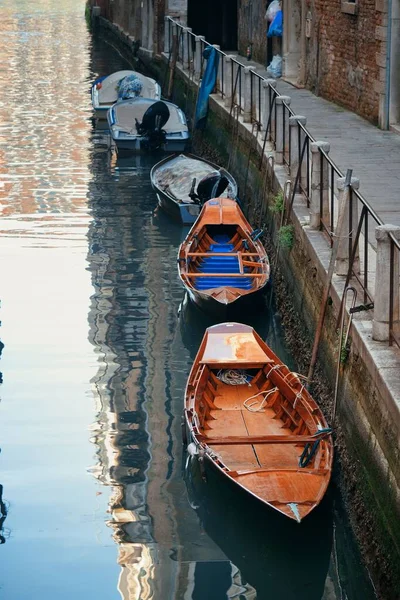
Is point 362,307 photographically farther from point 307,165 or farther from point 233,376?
point 307,165

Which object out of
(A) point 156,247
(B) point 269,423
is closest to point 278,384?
(B) point 269,423

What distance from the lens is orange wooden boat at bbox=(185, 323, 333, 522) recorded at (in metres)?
8.22

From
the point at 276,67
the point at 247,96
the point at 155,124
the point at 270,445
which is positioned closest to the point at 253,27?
the point at 276,67

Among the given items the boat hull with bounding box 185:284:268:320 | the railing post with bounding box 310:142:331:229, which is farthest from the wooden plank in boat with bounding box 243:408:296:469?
the boat hull with bounding box 185:284:268:320

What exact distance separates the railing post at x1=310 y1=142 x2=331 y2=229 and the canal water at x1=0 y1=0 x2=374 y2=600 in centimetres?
147

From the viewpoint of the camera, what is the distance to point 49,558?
27.0 ft

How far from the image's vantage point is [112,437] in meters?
10.3

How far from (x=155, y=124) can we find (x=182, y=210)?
5678 mm

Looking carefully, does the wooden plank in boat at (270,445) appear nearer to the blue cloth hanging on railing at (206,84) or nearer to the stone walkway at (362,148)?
the stone walkway at (362,148)

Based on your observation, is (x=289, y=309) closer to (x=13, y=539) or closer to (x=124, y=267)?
(x=124, y=267)

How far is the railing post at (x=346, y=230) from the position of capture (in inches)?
379

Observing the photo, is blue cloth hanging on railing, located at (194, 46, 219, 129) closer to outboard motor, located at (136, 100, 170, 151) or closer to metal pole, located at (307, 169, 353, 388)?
outboard motor, located at (136, 100, 170, 151)

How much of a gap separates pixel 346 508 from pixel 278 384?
1621 millimetres

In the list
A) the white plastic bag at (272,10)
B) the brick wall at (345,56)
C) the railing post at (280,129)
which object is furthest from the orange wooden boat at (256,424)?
the white plastic bag at (272,10)
